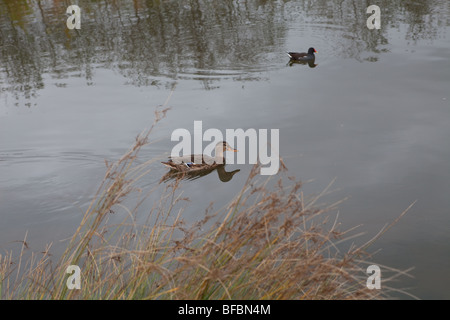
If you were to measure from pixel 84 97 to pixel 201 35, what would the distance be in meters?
3.85

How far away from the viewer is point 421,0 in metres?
13.7

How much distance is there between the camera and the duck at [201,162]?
6.93 meters

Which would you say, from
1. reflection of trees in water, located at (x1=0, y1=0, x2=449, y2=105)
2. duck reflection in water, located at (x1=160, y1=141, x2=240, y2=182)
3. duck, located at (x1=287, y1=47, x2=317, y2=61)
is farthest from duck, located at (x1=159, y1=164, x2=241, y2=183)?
duck, located at (x1=287, y1=47, x2=317, y2=61)

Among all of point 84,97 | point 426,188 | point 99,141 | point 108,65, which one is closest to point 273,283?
point 426,188

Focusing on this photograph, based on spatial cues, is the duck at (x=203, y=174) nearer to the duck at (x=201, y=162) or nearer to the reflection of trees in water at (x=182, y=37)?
the duck at (x=201, y=162)

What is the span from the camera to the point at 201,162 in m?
7.07

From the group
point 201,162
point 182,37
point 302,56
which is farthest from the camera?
point 182,37

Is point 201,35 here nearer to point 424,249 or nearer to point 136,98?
point 136,98

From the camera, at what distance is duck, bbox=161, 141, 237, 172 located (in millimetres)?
6934

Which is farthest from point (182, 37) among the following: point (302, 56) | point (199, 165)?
point (199, 165)

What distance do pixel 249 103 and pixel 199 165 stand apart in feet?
6.78

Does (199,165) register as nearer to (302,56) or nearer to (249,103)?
(249,103)

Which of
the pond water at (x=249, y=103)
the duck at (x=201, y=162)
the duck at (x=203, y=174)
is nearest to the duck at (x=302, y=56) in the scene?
the pond water at (x=249, y=103)

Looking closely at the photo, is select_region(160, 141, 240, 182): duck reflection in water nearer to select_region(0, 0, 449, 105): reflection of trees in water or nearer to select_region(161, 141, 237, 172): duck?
select_region(161, 141, 237, 172): duck
